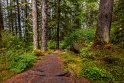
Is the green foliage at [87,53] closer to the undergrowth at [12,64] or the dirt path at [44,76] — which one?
the dirt path at [44,76]

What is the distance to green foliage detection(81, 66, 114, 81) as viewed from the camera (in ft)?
19.5

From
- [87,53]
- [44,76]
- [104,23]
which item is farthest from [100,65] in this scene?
[104,23]

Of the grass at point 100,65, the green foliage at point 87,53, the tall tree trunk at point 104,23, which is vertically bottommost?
the grass at point 100,65

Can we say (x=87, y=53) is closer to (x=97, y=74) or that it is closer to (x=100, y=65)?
(x=100, y=65)

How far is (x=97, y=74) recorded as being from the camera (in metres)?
6.05

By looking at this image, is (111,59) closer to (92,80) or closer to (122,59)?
(122,59)

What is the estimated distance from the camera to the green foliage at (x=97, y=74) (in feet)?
19.5

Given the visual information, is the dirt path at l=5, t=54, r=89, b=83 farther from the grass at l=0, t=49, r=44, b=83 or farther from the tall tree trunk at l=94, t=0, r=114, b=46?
the tall tree trunk at l=94, t=0, r=114, b=46

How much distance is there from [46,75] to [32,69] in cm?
80

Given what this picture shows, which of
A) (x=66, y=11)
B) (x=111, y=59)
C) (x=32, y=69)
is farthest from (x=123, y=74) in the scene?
(x=66, y=11)

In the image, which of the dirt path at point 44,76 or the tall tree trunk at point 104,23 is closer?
the dirt path at point 44,76

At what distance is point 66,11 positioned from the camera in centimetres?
1975

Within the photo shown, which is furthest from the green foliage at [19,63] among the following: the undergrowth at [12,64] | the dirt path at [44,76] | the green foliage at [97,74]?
the green foliage at [97,74]

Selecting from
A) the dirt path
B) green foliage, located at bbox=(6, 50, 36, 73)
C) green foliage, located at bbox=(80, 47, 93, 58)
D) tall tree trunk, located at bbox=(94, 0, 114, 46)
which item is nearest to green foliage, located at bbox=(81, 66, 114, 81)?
the dirt path
